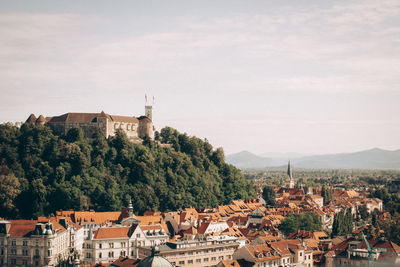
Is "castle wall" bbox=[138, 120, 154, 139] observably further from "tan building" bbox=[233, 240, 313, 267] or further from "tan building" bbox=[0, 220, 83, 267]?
"tan building" bbox=[233, 240, 313, 267]

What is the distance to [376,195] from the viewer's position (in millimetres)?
164375

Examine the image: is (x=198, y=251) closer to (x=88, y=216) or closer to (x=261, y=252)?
(x=261, y=252)

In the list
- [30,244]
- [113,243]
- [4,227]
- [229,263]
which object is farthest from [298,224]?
[4,227]

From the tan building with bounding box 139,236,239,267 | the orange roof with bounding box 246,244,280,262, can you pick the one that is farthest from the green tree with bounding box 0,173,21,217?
the orange roof with bounding box 246,244,280,262

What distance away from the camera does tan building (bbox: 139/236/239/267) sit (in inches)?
2781

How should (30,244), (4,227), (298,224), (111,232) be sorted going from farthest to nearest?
(298,224)
(111,232)
(4,227)
(30,244)

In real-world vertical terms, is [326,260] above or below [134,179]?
below

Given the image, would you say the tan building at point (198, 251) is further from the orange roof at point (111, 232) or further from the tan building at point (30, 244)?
the tan building at point (30, 244)

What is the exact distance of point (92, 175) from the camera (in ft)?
353

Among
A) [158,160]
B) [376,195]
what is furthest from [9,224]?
[376,195]

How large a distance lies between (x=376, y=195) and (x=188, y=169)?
68682mm

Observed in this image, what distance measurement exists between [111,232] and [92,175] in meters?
30.9

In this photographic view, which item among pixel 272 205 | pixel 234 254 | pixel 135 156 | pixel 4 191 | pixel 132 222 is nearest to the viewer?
pixel 234 254

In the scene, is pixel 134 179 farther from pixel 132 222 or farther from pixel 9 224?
pixel 9 224
